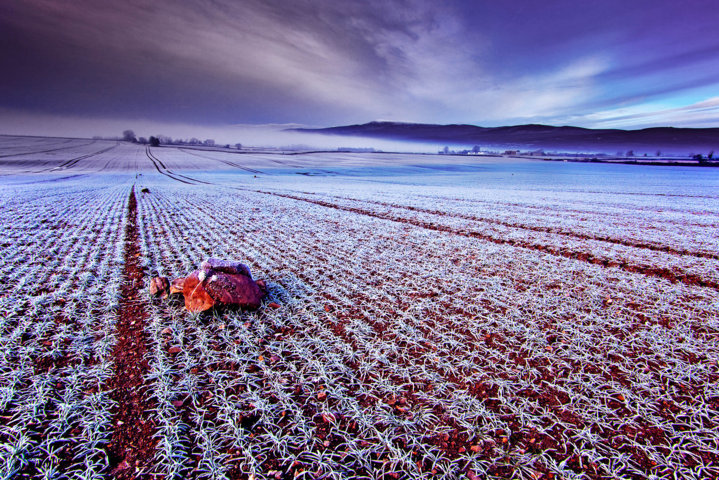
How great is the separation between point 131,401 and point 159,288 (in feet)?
9.79

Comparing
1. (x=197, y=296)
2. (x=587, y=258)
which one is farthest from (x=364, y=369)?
(x=587, y=258)

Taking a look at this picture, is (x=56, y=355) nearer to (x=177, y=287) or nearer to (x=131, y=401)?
(x=131, y=401)

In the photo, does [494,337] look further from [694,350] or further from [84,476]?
[84,476]

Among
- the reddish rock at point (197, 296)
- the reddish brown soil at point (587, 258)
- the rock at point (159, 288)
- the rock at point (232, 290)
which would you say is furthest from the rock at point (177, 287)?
the reddish brown soil at point (587, 258)

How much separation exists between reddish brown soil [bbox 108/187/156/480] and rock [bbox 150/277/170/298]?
25cm

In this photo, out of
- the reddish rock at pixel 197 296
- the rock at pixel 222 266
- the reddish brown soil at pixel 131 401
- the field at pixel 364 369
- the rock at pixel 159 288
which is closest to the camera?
the reddish brown soil at pixel 131 401

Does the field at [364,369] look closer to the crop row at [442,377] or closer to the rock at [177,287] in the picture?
the crop row at [442,377]

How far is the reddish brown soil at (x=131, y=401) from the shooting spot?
271 centimetres

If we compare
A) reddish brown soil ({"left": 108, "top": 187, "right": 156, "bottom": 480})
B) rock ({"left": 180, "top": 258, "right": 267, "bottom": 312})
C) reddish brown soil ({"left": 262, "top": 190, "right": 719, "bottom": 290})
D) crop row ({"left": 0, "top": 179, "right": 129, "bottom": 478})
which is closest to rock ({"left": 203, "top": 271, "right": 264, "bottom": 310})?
rock ({"left": 180, "top": 258, "right": 267, "bottom": 312})

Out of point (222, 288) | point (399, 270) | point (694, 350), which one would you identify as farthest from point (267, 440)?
point (694, 350)

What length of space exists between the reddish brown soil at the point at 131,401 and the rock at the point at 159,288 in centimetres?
25

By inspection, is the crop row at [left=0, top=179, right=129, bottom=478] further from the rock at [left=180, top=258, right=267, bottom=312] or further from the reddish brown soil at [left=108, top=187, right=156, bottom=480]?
the rock at [left=180, top=258, right=267, bottom=312]

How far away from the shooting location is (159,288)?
5.88 metres

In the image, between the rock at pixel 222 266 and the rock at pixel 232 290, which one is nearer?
the rock at pixel 232 290
